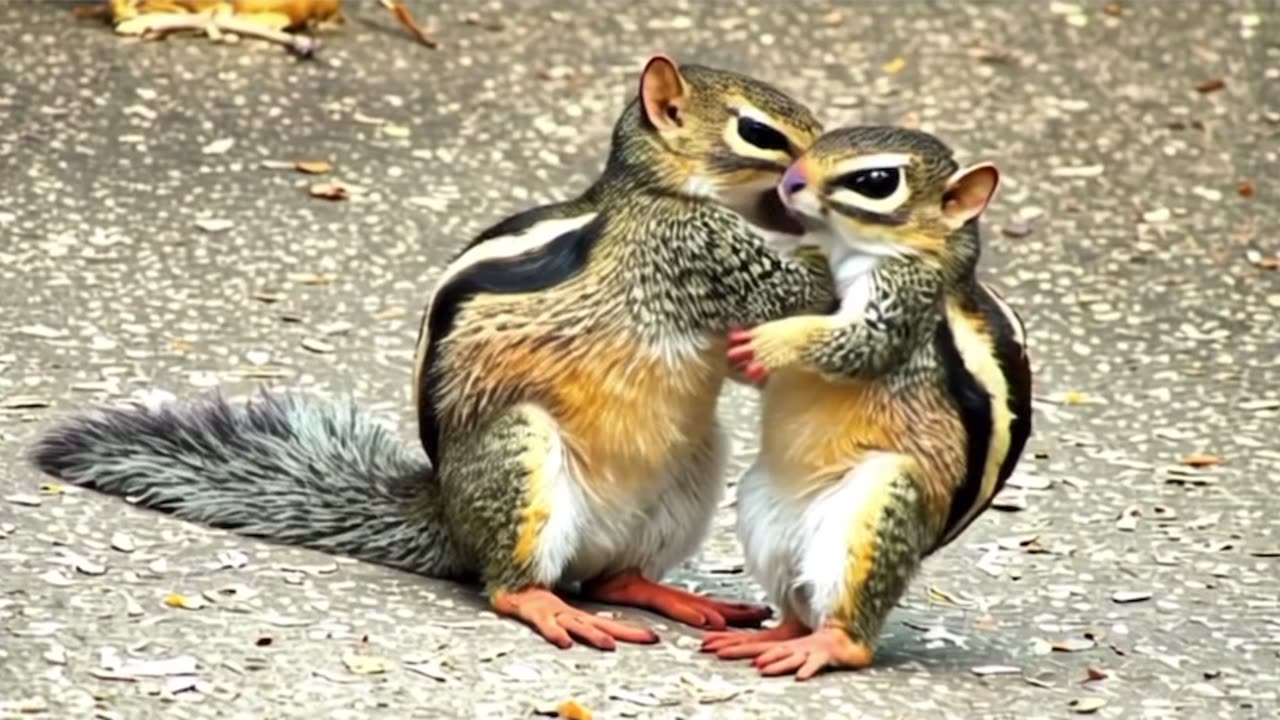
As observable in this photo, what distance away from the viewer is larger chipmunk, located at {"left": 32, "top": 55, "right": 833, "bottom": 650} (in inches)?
206

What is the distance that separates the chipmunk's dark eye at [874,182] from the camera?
5051 mm

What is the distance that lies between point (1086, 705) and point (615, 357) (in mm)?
1157

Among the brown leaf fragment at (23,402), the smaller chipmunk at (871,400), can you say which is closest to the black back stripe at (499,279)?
the smaller chipmunk at (871,400)

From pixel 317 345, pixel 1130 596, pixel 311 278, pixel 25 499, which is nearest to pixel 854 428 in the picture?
pixel 1130 596

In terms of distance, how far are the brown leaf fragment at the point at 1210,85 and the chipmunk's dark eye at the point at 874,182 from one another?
16.1 feet

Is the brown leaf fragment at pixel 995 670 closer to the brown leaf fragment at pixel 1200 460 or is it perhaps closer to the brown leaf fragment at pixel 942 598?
the brown leaf fragment at pixel 942 598

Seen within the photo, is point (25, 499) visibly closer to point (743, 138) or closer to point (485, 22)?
point (743, 138)

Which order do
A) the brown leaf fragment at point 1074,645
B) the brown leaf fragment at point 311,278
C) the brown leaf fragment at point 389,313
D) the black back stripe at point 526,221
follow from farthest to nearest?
the brown leaf fragment at point 311,278 → the brown leaf fragment at point 389,313 → the brown leaf fragment at point 1074,645 → the black back stripe at point 526,221

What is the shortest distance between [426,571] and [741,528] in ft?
2.40

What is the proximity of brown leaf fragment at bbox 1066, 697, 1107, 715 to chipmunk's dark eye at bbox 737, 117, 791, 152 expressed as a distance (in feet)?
4.04

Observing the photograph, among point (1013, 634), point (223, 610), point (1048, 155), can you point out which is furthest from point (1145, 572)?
point (1048, 155)

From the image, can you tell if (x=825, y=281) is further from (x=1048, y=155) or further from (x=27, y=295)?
(x=1048, y=155)

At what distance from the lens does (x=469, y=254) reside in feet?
18.0

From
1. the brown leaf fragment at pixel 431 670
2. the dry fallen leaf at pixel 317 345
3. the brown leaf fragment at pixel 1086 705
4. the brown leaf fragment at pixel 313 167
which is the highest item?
the brown leaf fragment at pixel 1086 705
